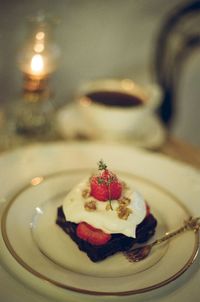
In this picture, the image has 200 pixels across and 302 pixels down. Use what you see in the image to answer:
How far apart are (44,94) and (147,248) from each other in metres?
0.48

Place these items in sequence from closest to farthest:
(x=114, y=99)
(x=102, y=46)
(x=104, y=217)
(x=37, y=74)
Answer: (x=104, y=217), (x=37, y=74), (x=114, y=99), (x=102, y=46)

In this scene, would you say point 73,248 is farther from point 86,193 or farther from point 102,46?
point 102,46

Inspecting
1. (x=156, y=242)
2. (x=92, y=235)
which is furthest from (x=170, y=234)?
(x=92, y=235)

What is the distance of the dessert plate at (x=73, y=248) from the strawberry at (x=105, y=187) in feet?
0.30

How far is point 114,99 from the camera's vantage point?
1.11 metres

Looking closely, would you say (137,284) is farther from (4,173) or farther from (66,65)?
(66,65)

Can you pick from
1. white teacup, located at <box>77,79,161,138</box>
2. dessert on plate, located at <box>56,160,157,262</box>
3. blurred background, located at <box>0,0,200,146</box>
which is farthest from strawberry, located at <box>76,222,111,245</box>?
blurred background, located at <box>0,0,200,146</box>

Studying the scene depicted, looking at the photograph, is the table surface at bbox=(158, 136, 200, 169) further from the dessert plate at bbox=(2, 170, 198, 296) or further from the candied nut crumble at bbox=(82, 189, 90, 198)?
the candied nut crumble at bbox=(82, 189, 90, 198)

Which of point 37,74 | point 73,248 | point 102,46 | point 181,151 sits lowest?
point 73,248

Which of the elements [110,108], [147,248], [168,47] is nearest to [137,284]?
[147,248]

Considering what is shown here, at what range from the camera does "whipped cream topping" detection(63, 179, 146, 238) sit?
2.26ft

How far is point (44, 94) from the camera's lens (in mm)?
1025

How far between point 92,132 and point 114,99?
10cm

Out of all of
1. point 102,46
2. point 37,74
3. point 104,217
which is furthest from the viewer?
point 102,46
